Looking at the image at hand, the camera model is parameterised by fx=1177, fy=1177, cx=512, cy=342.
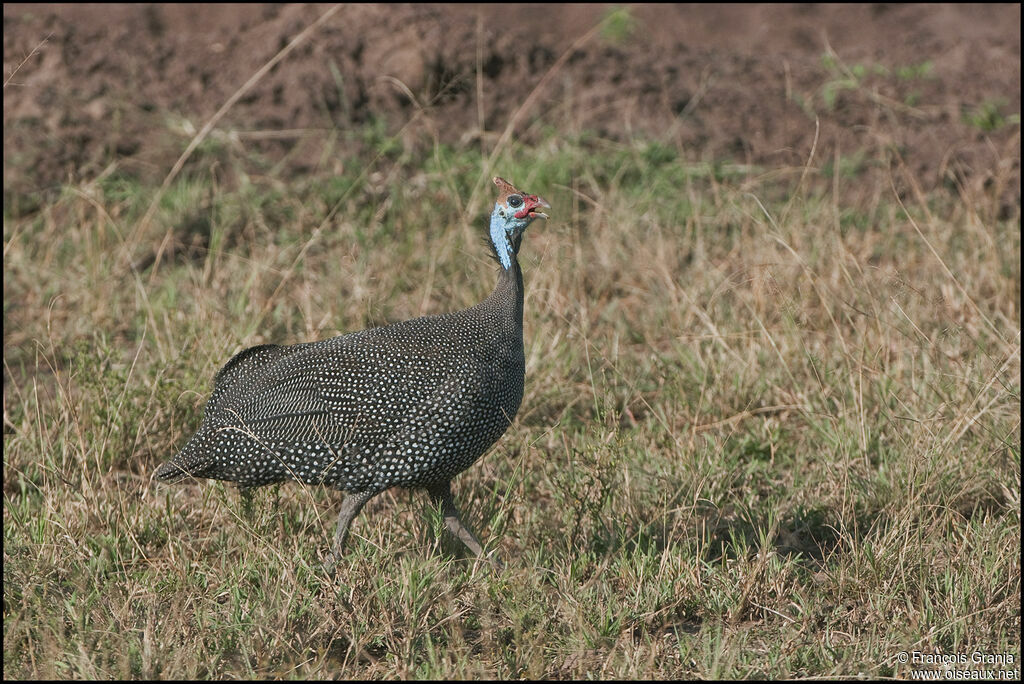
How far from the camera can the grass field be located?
321cm

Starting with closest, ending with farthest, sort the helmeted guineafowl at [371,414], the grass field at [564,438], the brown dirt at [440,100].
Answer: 1. the grass field at [564,438]
2. the helmeted guineafowl at [371,414]
3. the brown dirt at [440,100]

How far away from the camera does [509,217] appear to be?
3756mm

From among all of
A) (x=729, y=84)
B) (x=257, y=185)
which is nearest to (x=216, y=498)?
(x=257, y=185)

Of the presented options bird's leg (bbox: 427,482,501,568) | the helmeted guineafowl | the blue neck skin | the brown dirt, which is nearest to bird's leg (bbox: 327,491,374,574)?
the helmeted guineafowl

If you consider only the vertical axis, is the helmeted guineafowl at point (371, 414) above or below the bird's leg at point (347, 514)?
above

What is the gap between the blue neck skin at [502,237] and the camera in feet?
12.4

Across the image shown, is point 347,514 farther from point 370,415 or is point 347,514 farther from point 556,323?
point 556,323

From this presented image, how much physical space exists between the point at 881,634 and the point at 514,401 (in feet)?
4.12

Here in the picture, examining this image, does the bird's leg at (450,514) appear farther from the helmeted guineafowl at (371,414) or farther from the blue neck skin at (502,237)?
the blue neck skin at (502,237)

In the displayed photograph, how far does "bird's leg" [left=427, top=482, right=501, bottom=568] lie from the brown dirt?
2911mm

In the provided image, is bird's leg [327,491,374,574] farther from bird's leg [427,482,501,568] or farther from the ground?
bird's leg [427,482,501,568]

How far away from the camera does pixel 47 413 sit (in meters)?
4.38

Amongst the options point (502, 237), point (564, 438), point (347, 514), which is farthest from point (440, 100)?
point (347, 514)

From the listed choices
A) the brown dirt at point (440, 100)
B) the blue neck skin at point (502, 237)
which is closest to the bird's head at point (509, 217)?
the blue neck skin at point (502, 237)
